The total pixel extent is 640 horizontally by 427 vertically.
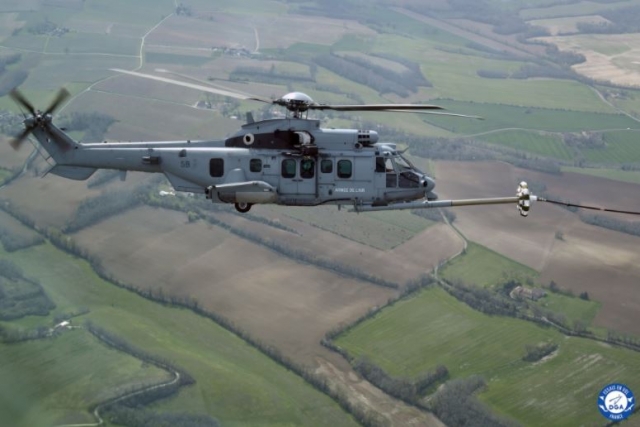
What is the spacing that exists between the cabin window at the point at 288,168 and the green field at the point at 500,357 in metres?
30.0

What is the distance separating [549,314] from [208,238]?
84.1 feet

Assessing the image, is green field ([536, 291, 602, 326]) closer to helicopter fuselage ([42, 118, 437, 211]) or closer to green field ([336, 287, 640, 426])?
green field ([336, 287, 640, 426])

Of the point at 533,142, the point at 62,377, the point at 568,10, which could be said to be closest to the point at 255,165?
the point at 62,377

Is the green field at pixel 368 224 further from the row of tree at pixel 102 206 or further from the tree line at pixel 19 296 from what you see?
the tree line at pixel 19 296

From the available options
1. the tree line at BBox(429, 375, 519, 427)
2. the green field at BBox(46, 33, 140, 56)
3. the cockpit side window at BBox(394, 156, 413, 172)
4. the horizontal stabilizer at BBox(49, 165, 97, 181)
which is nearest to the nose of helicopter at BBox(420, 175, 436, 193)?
the cockpit side window at BBox(394, 156, 413, 172)

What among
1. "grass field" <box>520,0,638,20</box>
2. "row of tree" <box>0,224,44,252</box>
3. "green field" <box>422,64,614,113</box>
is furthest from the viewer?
"grass field" <box>520,0,638,20</box>

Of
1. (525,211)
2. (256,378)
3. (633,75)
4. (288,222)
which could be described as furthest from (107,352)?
(633,75)

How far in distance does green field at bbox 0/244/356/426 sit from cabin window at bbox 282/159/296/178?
26.3 meters

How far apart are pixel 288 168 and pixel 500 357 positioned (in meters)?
33.6

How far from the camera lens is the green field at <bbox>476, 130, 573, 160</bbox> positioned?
9006cm

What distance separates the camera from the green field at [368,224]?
217ft

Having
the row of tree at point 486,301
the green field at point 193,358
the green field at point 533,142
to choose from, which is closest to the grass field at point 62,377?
the green field at point 193,358

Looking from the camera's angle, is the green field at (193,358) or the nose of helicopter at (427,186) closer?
the nose of helicopter at (427,186)

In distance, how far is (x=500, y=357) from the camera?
5522 cm
